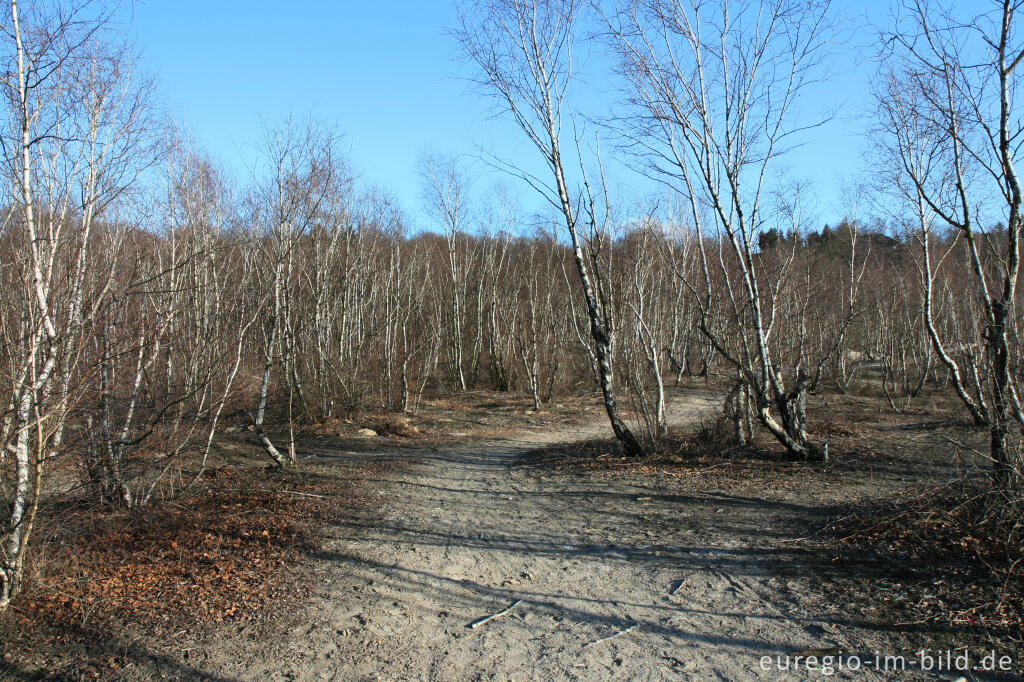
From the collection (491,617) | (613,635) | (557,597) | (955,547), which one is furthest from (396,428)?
(955,547)

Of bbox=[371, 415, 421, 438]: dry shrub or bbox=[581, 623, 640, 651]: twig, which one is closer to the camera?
bbox=[581, 623, 640, 651]: twig

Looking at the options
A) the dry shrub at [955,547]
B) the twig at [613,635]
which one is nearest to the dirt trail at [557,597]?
the twig at [613,635]

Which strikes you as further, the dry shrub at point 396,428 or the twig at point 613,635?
the dry shrub at point 396,428

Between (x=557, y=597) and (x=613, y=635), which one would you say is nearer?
(x=613, y=635)

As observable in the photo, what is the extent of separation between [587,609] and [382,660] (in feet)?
4.74

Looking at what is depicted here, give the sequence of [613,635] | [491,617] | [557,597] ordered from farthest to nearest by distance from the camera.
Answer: [557,597] → [491,617] → [613,635]

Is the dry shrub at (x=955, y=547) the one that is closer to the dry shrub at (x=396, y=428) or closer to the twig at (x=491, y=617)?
the twig at (x=491, y=617)

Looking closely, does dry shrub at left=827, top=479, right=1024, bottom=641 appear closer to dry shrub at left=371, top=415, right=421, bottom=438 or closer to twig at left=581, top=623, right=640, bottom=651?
twig at left=581, top=623, right=640, bottom=651

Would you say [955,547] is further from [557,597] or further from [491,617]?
[491,617]

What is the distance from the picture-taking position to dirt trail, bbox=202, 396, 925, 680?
3752 mm

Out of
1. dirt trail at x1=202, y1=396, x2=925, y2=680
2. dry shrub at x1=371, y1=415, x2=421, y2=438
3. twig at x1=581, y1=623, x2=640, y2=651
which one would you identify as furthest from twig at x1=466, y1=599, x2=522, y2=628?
dry shrub at x1=371, y1=415, x2=421, y2=438

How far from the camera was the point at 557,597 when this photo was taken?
4645 millimetres

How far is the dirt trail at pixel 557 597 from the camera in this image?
3.75 metres

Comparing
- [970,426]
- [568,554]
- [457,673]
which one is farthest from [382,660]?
[970,426]
